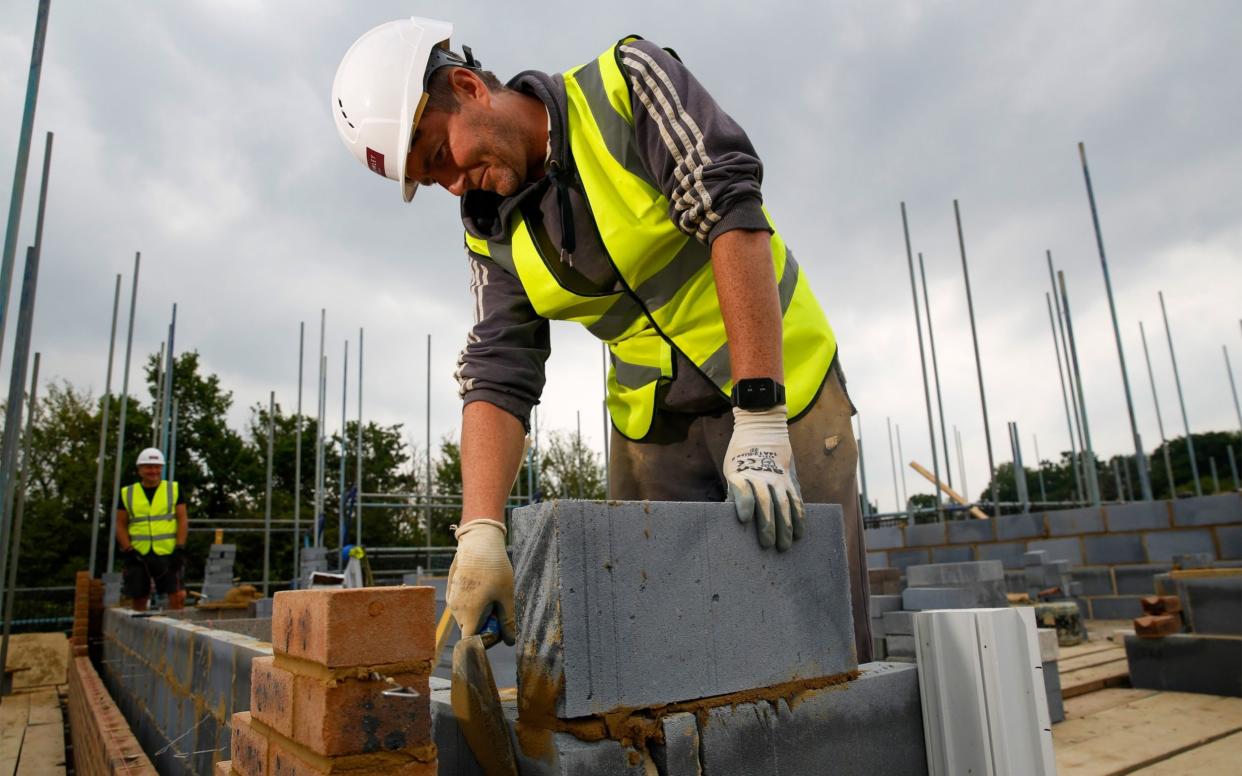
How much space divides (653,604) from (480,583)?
627 millimetres

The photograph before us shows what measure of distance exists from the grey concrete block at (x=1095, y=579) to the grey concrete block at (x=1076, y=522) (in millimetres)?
384

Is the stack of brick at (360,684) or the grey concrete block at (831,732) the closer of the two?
the stack of brick at (360,684)

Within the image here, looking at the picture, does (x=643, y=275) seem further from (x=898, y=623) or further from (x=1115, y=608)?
(x=1115, y=608)

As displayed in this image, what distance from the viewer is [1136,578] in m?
7.78

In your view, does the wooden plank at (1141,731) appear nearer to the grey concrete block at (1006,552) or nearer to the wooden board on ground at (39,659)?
the grey concrete block at (1006,552)

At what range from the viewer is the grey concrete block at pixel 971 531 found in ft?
30.3

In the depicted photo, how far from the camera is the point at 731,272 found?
A: 1580 mm

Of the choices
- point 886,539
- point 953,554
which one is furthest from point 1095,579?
point 886,539

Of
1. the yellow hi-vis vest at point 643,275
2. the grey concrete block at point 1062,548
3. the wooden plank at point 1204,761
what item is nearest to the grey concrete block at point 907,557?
the grey concrete block at point 1062,548

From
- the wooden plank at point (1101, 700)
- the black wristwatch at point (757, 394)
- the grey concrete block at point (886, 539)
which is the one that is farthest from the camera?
the grey concrete block at point (886, 539)

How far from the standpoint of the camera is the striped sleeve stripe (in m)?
1.61

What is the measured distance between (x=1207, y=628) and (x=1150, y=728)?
3.73 feet

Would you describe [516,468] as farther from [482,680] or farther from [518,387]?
[482,680]

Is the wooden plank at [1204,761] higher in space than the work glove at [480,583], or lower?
lower
